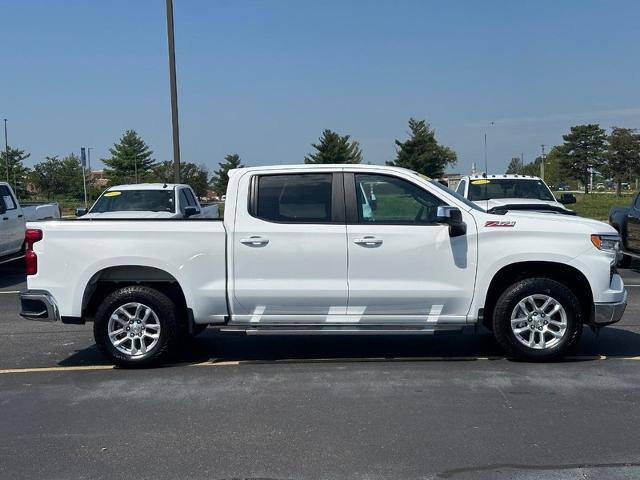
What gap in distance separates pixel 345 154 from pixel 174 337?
43117 mm

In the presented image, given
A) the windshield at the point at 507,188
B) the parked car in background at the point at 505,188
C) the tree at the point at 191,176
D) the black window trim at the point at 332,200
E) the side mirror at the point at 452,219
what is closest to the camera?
the side mirror at the point at 452,219

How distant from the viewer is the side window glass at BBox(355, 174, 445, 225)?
6.47 metres

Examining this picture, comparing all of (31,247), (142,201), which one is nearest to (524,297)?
(31,247)

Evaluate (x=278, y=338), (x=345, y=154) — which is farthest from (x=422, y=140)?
(x=278, y=338)

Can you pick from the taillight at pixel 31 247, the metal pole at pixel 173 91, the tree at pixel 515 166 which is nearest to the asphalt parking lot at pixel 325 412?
the taillight at pixel 31 247

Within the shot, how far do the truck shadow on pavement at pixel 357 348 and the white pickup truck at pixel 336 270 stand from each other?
53 cm

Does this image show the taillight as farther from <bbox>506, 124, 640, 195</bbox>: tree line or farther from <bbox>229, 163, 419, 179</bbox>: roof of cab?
<bbox>506, 124, 640, 195</bbox>: tree line

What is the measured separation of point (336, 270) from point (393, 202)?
85 cm

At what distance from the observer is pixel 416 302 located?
6.37 meters

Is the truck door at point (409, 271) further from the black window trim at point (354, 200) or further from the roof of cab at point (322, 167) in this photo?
the roof of cab at point (322, 167)

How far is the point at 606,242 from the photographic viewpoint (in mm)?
6402

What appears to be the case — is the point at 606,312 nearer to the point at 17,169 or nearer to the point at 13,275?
the point at 13,275

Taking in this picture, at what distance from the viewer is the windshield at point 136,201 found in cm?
1348

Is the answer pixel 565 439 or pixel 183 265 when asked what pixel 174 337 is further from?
pixel 565 439
